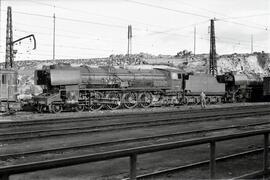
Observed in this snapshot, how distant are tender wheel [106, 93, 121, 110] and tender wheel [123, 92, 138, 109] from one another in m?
0.59

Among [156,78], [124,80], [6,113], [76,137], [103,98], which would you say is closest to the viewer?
[76,137]

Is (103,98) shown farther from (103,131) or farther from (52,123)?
(103,131)

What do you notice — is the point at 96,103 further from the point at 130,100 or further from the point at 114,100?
the point at 130,100

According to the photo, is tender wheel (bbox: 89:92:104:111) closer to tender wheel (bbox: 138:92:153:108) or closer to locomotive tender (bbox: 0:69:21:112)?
tender wheel (bbox: 138:92:153:108)

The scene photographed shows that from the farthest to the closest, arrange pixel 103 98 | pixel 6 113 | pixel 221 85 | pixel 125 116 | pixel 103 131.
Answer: pixel 221 85 → pixel 103 98 → pixel 6 113 → pixel 125 116 → pixel 103 131

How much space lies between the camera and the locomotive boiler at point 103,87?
78.5ft

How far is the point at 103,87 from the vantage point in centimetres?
2625

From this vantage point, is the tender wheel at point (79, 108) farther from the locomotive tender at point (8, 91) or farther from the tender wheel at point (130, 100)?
the locomotive tender at point (8, 91)

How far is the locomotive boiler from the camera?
2394cm

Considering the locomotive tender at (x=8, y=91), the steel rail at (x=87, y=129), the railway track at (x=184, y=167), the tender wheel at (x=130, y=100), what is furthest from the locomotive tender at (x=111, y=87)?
the railway track at (x=184, y=167)

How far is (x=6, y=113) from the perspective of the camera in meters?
21.4

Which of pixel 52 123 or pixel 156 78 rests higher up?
pixel 156 78

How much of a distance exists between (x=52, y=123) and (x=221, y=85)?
23269mm

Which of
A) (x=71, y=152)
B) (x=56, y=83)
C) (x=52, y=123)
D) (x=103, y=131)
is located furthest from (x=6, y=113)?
(x=71, y=152)
